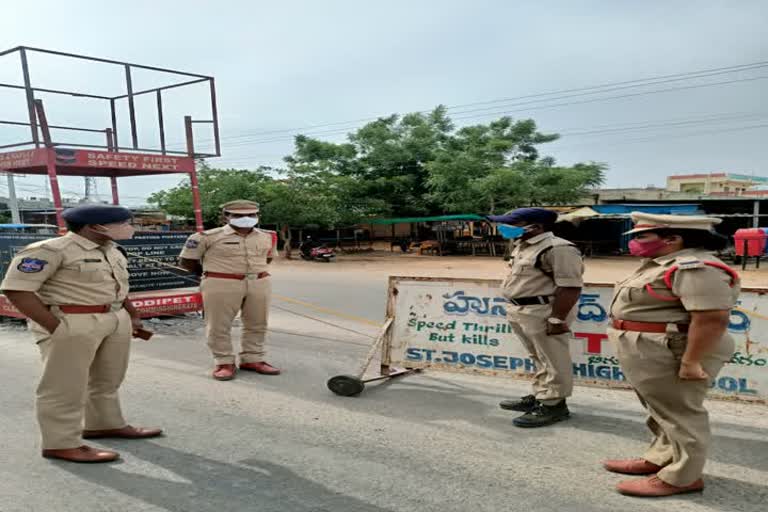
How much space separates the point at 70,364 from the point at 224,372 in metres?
2.08

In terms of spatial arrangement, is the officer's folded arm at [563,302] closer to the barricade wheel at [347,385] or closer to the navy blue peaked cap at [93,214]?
the barricade wheel at [347,385]

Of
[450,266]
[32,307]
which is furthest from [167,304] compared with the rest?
[450,266]

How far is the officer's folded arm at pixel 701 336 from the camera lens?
2.61m

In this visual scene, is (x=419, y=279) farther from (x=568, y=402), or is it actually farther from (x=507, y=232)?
(x=568, y=402)

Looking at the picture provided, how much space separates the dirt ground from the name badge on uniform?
48.2ft

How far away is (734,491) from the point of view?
2973 mm

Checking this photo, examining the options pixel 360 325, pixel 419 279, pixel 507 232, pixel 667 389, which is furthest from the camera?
pixel 360 325

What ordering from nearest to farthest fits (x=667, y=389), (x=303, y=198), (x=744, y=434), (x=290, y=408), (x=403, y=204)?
(x=667, y=389)
(x=744, y=434)
(x=290, y=408)
(x=303, y=198)
(x=403, y=204)

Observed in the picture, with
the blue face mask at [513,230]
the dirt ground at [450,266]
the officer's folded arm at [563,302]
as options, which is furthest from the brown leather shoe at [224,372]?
the dirt ground at [450,266]

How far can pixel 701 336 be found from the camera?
2621 mm

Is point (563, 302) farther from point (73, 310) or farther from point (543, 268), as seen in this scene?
point (73, 310)

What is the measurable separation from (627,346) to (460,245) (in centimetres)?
2370

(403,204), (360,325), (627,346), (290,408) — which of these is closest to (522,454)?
(627,346)

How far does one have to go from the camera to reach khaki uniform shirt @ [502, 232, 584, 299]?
12.6ft
